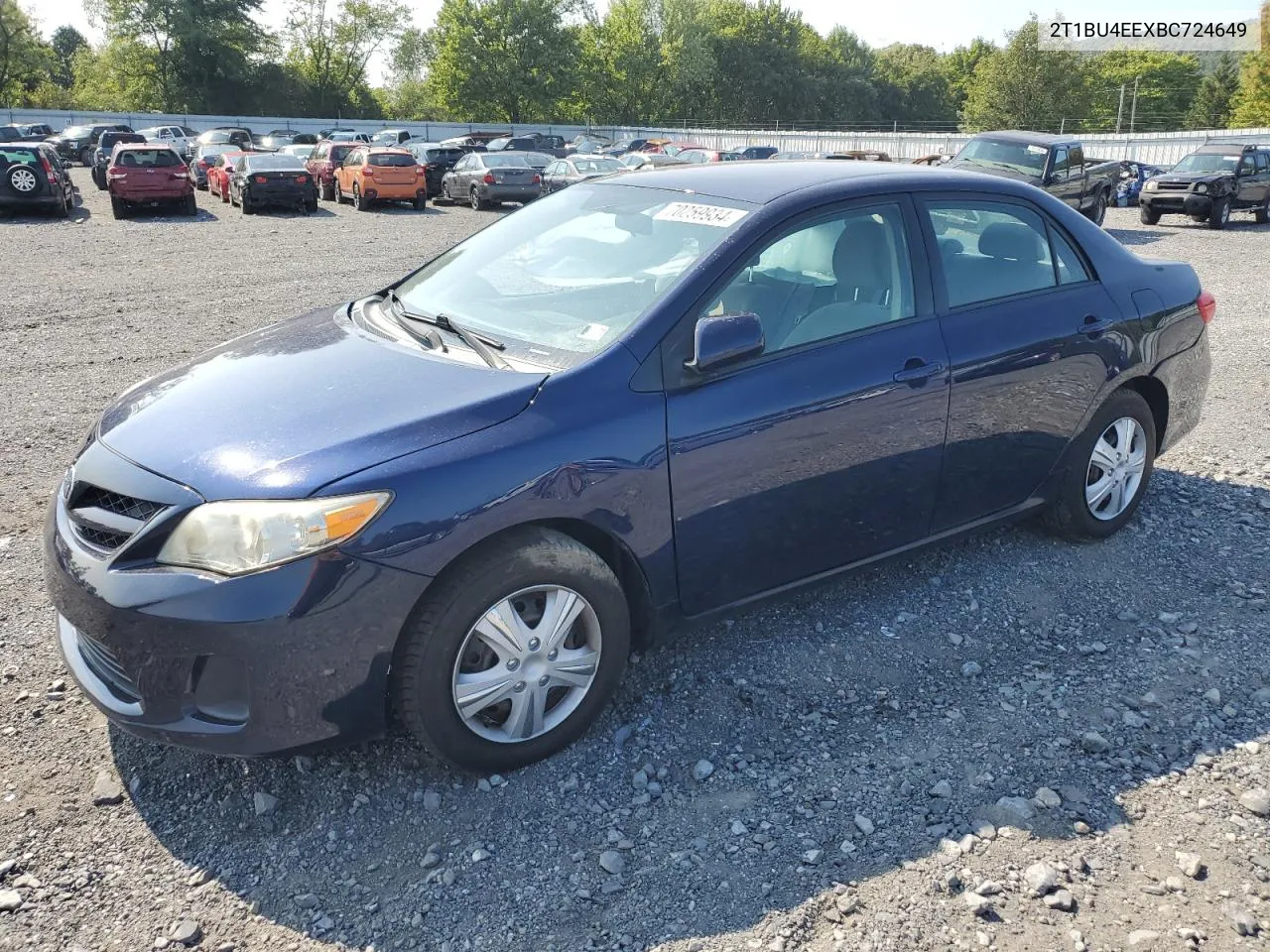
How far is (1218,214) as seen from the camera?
20016 mm

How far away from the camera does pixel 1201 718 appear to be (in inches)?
135

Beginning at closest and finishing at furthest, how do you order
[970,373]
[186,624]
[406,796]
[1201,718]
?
[186,624]
[406,796]
[1201,718]
[970,373]

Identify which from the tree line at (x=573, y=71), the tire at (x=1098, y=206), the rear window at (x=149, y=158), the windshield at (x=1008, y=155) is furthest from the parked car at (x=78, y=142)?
the tire at (x=1098, y=206)

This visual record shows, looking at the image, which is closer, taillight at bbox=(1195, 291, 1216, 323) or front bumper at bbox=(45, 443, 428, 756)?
front bumper at bbox=(45, 443, 428, 756)

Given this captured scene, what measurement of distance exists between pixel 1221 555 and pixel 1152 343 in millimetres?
1032

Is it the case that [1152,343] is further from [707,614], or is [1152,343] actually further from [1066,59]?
[1066,59]

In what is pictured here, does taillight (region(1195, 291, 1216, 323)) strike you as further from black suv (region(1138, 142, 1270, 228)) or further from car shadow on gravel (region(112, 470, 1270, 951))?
black suv (region(1138, 142, 1270, 228))

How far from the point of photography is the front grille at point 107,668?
9.27 ft

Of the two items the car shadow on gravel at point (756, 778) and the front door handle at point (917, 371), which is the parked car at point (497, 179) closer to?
the front door handle at point (917, 371)

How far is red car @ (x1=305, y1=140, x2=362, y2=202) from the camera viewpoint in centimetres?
2608

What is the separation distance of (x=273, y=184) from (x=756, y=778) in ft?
72.6

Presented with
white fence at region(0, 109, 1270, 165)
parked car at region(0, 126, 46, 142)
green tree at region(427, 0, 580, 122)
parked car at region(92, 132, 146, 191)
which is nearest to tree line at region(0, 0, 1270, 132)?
green tree at region(427, 0, 580, 122)

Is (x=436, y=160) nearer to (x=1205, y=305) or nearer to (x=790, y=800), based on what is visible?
(x=1205, y=305)

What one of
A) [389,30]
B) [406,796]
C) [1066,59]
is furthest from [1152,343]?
[389,30]
